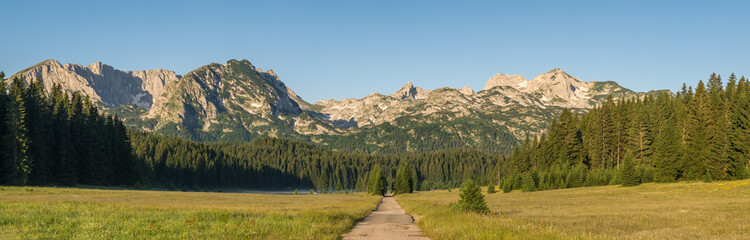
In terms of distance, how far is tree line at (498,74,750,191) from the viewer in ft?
234

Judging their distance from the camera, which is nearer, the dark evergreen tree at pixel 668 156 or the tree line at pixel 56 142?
the tree line at pixel 56 142

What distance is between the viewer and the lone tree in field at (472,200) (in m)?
35.0

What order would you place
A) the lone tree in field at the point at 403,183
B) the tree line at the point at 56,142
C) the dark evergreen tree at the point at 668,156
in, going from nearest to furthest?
the tree line at the point at 56,142 → the dark evergreen tree at the point at 668,156 → the lone tree in field at the point at 403,183

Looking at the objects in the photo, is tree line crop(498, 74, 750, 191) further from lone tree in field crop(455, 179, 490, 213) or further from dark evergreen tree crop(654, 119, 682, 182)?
lone tree in field crop(455, 179, 490, 213)

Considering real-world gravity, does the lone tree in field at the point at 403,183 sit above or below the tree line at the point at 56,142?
below

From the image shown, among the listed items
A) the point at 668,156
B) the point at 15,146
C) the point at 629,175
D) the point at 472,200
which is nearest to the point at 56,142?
the point at 15,146

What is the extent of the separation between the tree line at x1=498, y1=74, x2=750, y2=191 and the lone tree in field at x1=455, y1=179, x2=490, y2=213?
5410cm

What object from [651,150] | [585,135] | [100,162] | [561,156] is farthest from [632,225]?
[100,162]

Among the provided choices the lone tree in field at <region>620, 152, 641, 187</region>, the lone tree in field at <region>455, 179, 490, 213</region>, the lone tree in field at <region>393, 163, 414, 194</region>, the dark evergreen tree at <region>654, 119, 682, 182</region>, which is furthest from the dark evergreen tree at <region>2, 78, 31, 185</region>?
the dark evergreen tree at <region>654, 119, 682, 182</region>

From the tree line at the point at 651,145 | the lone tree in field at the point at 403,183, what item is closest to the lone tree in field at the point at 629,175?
the tree line at the point at 651,145

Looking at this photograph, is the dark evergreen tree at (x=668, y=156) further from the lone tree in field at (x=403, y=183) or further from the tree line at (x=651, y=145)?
the lone tree in field at (x=403, y=183)

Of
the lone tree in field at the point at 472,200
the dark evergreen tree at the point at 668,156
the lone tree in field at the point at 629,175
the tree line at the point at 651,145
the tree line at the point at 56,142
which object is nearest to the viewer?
the lone tree in field at the point at 472,200

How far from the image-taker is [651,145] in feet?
300

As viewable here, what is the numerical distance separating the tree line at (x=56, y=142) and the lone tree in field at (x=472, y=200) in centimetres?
7336
